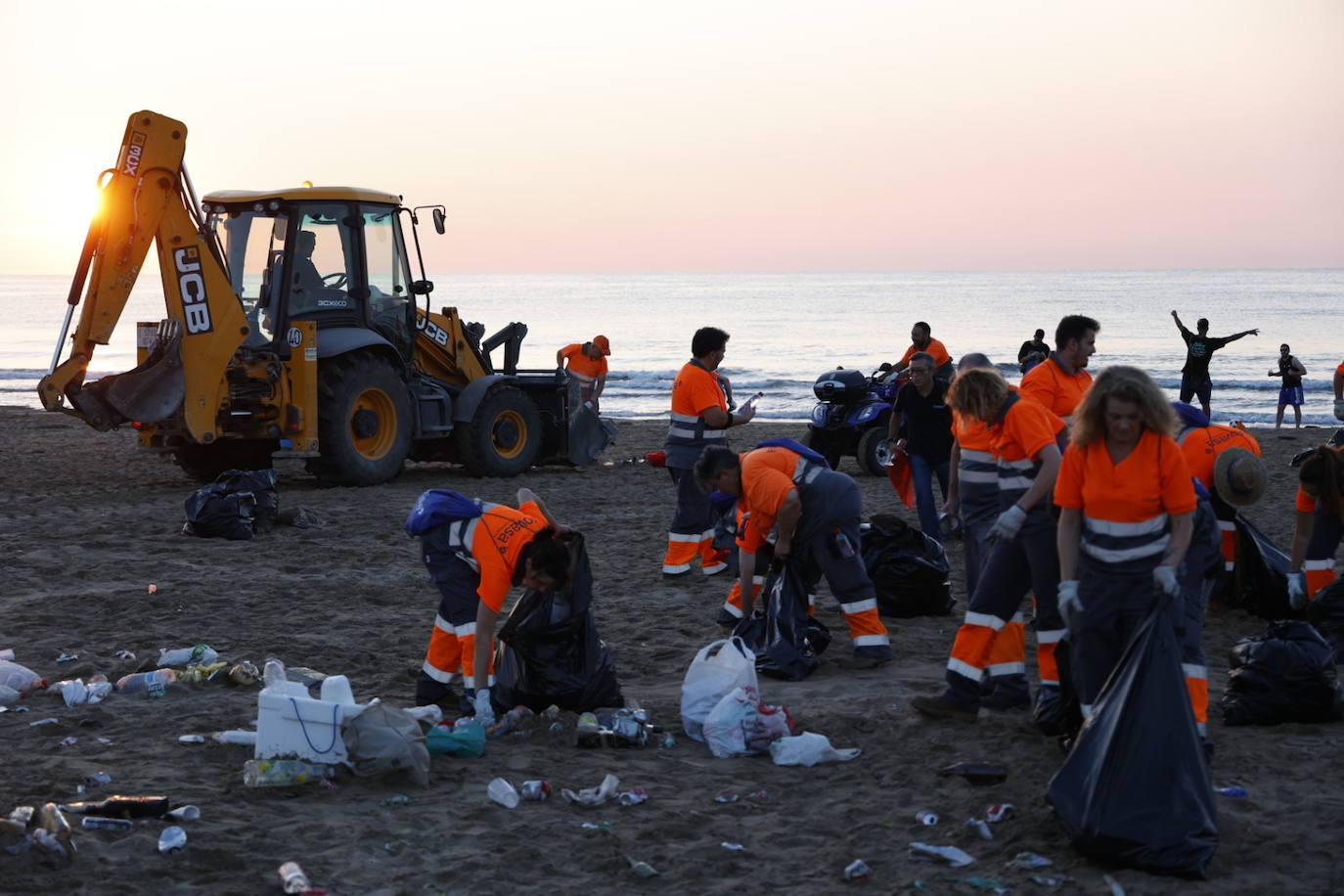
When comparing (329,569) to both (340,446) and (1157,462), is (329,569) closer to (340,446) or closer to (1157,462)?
(340,446)

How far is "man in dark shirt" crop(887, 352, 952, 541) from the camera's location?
29.5 ft

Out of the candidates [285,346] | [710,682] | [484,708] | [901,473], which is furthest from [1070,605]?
[285,346]

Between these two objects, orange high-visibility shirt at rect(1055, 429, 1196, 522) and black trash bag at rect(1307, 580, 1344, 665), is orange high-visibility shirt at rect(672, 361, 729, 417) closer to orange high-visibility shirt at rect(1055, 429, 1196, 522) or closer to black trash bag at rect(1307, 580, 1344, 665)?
black trash bag at rect(1307, 580, 1344, 665)

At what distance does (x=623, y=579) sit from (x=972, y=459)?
3333 millimetres

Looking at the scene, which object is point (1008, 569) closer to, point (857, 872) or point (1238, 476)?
point (1238, 476)

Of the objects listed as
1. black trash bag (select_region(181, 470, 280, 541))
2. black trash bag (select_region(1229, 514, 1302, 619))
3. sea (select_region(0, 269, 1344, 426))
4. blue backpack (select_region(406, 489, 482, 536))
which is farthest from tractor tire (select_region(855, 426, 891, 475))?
sea (select_region(0, 269, 1344, 426))

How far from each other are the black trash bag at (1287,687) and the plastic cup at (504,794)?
2.95m

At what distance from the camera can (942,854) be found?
4426 mm

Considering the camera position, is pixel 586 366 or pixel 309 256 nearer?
pixel 309 256

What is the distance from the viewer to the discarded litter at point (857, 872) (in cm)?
431

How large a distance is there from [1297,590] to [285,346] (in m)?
8.45

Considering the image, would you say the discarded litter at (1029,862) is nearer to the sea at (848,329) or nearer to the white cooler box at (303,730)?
the white cooler box at (303,730)

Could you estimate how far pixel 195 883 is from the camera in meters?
4.21

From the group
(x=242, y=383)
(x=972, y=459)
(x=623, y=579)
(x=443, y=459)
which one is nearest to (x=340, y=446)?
(x=242, y=383)
